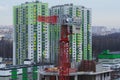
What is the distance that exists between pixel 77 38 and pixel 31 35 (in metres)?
3.47

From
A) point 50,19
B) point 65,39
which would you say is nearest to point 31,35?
point 50,19

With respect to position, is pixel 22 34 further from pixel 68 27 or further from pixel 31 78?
pixel 68 27

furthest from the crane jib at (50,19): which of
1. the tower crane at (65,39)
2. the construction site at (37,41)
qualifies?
the construction site at (37,41)

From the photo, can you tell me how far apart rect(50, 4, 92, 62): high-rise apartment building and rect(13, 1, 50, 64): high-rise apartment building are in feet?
2.09

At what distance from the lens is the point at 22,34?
2500 cm

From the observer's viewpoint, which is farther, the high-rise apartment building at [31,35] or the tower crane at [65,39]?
the high-rise apartment building at [31,35]

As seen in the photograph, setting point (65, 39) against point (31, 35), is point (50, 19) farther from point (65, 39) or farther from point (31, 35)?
point (31, 35)

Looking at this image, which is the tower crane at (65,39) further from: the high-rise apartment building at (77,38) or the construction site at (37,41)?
the high-rise apartment building at (77,38)

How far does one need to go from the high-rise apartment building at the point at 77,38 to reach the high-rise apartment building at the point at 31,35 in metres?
0.64

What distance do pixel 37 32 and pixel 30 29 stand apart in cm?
53

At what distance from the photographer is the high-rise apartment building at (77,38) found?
→ 24956 millimetres

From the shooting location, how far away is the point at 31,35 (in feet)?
80.2

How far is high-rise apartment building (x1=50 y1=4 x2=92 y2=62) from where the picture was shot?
25.0 m

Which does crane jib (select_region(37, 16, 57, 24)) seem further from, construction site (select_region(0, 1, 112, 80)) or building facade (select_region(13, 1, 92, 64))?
building facade (select_region(13, 1, 92, 64))
